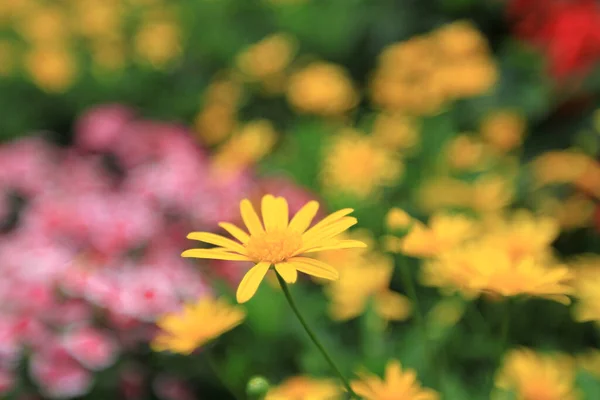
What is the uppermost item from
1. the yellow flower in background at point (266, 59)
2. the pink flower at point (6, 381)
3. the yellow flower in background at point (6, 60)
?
the yellow flower in background at point (6, 60)

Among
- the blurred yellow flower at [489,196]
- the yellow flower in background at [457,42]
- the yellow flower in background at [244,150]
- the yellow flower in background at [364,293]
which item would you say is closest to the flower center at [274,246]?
the yellow flower in background at [364,293]

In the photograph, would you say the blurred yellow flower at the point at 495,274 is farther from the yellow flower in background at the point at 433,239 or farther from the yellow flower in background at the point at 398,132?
the yellow flower in background at the point at 398,132

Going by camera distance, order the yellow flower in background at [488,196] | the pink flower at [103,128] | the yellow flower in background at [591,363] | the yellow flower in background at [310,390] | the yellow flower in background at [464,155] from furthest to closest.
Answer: the pink flower at [103,128] → the yellow flower in background at [464,155] → the yellow flower in background at [488,196] → the yellow flower in background at [591,363] → the yellow flower in background at [310,390]

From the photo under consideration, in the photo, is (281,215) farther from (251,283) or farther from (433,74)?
(433,74)

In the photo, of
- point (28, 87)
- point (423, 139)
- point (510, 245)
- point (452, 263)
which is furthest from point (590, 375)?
point (28, 87)

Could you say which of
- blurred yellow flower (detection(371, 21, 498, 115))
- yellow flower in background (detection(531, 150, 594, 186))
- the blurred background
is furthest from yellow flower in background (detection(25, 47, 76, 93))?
yellow flower in background (detection(531, 150, 594, 186))

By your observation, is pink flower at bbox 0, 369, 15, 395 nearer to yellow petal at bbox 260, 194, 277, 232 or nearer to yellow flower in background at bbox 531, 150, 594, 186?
yellow petal at bbox 260, 194, 277, 232

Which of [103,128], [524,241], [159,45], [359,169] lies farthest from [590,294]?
[159,45]

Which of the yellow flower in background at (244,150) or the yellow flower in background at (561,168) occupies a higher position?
the yellow flower in background at (244,150)

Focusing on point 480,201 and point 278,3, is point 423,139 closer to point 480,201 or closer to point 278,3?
point 480,201
